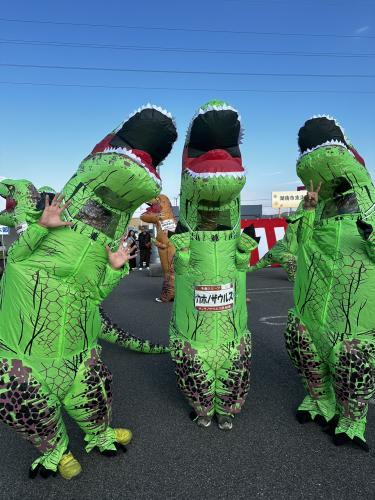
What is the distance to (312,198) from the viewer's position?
7.47ft

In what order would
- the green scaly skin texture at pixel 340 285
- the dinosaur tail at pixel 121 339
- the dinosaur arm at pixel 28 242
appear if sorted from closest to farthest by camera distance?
1. the dinosaur arm at pixel 28 242
2. the green scaly skin texture at pixel 340 285
3. the dinosaur tail at pixel 121 339

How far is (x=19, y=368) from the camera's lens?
182 centimetres

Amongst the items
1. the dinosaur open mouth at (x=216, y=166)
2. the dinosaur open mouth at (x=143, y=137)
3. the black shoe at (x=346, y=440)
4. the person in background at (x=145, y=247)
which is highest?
the dinosaur open mouth at (x=143, y=137)

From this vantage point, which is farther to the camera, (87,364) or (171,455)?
(171,455)

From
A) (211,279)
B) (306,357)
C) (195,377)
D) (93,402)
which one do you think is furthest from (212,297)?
(93,402)

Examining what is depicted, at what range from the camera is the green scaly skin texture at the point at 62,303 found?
1832mm

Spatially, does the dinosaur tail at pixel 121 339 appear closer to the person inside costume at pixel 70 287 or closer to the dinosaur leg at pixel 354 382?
the person inside costume at pixel 70 287

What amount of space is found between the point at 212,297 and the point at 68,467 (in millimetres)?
1285

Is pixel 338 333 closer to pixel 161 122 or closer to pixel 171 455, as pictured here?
pixel 171 455

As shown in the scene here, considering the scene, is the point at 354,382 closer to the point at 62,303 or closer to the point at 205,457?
the point at 205,457

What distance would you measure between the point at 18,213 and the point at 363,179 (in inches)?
129

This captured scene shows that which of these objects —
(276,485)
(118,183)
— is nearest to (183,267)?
(118,183)

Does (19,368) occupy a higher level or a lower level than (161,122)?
lower

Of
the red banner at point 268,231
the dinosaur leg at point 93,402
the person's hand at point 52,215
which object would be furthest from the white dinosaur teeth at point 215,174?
the red banner at point 268,231
